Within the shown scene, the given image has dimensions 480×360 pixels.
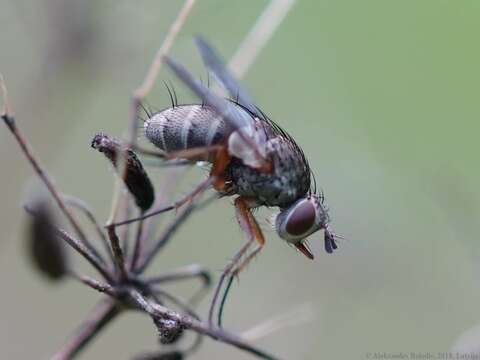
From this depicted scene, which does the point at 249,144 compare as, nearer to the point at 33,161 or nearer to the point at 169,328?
the point at 169,328

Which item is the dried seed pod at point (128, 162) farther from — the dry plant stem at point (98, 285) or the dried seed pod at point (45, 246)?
the dried seed pod at point (45, 246)

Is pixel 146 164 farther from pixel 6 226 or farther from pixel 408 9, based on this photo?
pixel 408 9

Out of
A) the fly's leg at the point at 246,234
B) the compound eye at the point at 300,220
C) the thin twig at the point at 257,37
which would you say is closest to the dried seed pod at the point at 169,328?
the fly's leg at the point at 246,234

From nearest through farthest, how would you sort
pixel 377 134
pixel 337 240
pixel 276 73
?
pixel 337 240
pixel 276 73
pixel 377 134

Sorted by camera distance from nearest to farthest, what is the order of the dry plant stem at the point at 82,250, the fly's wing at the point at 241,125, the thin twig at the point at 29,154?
the thin twig at the point at 29,154, the dry plant stem at the point at 82,250, the fly's wing at the point at 241,125

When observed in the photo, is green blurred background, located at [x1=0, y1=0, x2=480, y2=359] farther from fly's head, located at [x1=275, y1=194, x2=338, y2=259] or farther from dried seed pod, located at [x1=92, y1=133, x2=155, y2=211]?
dried seed pod, located at [x1=92, y1=133, x2=155, y2=211]

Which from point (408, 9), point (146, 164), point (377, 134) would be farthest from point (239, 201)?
point (408, 9)

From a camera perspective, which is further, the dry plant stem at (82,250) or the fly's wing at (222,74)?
the fly's wing at (222,74)
